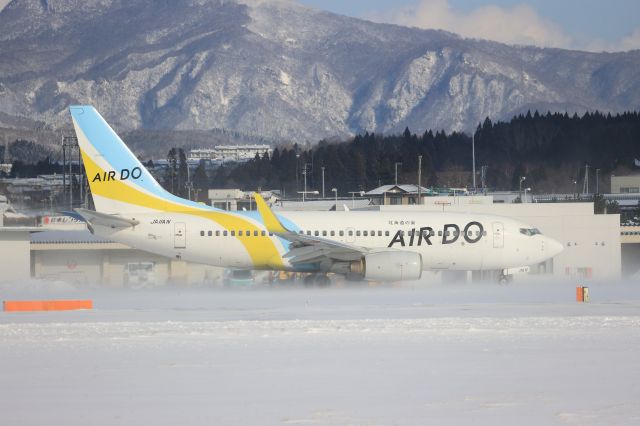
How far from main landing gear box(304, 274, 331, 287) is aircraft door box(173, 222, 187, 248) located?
5.30 metres

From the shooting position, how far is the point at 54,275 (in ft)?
183

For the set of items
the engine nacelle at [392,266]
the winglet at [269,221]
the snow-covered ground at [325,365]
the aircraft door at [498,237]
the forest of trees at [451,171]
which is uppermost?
the forest of trees at [451,171]

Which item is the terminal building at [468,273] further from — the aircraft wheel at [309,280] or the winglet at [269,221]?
the winglet at [269,221]

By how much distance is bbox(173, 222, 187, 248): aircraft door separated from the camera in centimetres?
4150

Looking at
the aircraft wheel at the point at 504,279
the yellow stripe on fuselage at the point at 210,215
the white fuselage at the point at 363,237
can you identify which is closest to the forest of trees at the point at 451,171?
the aircraft wheel at the point at 504,279

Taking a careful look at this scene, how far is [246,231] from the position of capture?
4178 centimetres

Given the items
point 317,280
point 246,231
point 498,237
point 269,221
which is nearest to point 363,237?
point 317,280

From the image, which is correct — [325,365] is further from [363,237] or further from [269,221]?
[363,237]

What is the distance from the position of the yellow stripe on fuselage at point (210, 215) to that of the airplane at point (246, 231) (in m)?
0.04

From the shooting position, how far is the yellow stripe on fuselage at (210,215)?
4162 centimetres

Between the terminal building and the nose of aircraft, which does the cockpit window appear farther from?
the terminal building

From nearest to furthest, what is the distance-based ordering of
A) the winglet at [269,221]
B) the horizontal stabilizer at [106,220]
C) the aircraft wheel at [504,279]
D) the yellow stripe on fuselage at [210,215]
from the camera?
the horizontal stabilizer at [106,220] < the winglet at [269,221] < the yellow stripe on fuselage at [210,215] < the aircraft wheel at [504,279]

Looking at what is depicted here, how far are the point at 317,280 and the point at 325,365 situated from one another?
23.3 metres

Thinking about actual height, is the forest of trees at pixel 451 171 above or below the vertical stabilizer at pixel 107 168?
above
